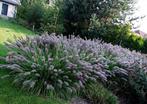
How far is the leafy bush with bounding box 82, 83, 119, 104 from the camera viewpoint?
6449mm

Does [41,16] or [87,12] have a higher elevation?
[87,12]

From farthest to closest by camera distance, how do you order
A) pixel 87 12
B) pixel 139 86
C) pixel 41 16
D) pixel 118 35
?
pixel 41 16 < pixel 87 12 < pixel 118 35 < pixel 139 86

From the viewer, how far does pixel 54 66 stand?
615cm

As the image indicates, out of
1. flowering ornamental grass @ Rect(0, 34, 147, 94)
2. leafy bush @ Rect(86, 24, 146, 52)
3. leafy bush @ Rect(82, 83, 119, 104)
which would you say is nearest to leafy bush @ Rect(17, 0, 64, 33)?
leafy bush @ Rect(86, 24, 146, 52)

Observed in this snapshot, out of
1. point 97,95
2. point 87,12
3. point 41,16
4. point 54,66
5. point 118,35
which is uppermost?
point 87,12

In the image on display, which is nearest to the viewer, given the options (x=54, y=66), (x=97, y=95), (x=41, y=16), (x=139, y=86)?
(x=54, y=66)

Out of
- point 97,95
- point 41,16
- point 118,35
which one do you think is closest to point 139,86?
point 97,95

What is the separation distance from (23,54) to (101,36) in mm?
14378

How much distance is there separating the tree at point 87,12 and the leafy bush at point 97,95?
14.8m

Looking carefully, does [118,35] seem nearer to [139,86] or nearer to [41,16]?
[41,16]

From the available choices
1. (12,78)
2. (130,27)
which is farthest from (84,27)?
(12,78)

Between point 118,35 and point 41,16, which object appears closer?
point 118,35

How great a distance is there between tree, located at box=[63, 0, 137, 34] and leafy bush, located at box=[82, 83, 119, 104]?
48.7 ft

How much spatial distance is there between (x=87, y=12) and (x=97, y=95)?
51.1 ft
